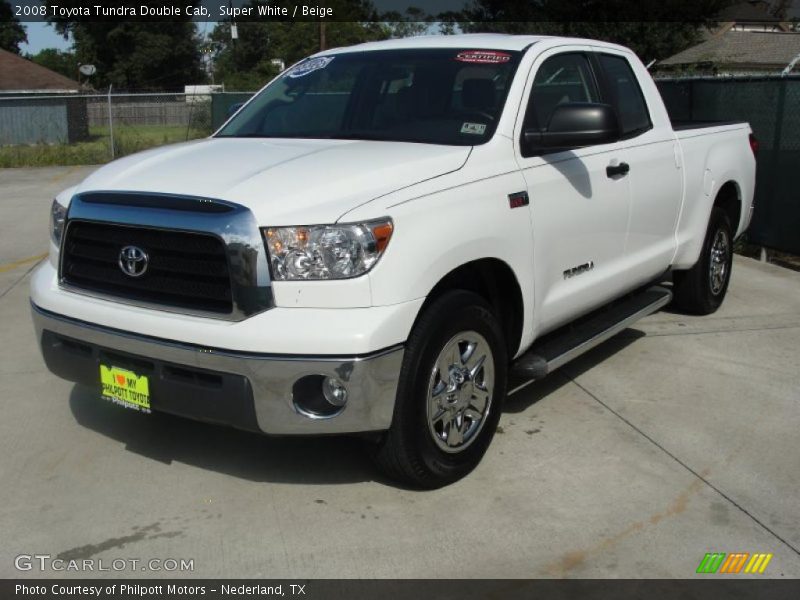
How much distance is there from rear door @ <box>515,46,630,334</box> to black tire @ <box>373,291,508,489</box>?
1.67ft

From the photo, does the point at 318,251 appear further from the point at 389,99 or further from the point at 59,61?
the point at 59,61

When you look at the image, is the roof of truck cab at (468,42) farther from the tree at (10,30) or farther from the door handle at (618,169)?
the tree at (10,30)

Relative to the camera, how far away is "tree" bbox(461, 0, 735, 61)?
37.1m

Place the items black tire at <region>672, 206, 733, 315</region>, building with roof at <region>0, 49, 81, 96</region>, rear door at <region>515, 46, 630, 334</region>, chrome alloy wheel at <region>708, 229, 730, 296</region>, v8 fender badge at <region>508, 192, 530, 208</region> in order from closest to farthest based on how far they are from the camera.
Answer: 1. v8 fender badge at <region>508, 192, 530, 208</region>
2. rear door at <region>515, 46, 630, 334</region>
3. black tire at <region>672, 206, 733, 315</region>
4. chrome alloy wheel at <region>708, 229, 730, 296</region>
5. building with roof at <region>0, 49, 81, 96</region>

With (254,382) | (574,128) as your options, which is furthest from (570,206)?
(254,382)

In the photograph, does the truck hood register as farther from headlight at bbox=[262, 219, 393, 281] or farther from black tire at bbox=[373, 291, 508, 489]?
black tire at bbox=[373, 291, 508, 489]

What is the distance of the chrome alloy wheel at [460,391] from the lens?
13.0 ft

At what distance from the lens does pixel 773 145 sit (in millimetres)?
9320

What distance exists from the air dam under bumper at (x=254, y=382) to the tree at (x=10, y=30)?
228 feet

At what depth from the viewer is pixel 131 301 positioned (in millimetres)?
3875

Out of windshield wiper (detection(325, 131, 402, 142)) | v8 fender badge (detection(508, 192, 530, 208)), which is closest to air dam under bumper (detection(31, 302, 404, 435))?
v8 fender badge (detection(508, 192, 530, 208))

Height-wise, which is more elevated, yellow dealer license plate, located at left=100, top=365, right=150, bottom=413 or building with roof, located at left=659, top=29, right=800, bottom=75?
building with roof, located at left=659, top=29, right=800, bottom=75

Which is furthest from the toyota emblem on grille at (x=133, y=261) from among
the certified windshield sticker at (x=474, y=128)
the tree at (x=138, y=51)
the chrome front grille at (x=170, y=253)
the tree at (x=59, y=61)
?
the tree at (x=59, y=61)

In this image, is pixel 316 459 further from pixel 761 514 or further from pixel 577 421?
pixel 761 514
